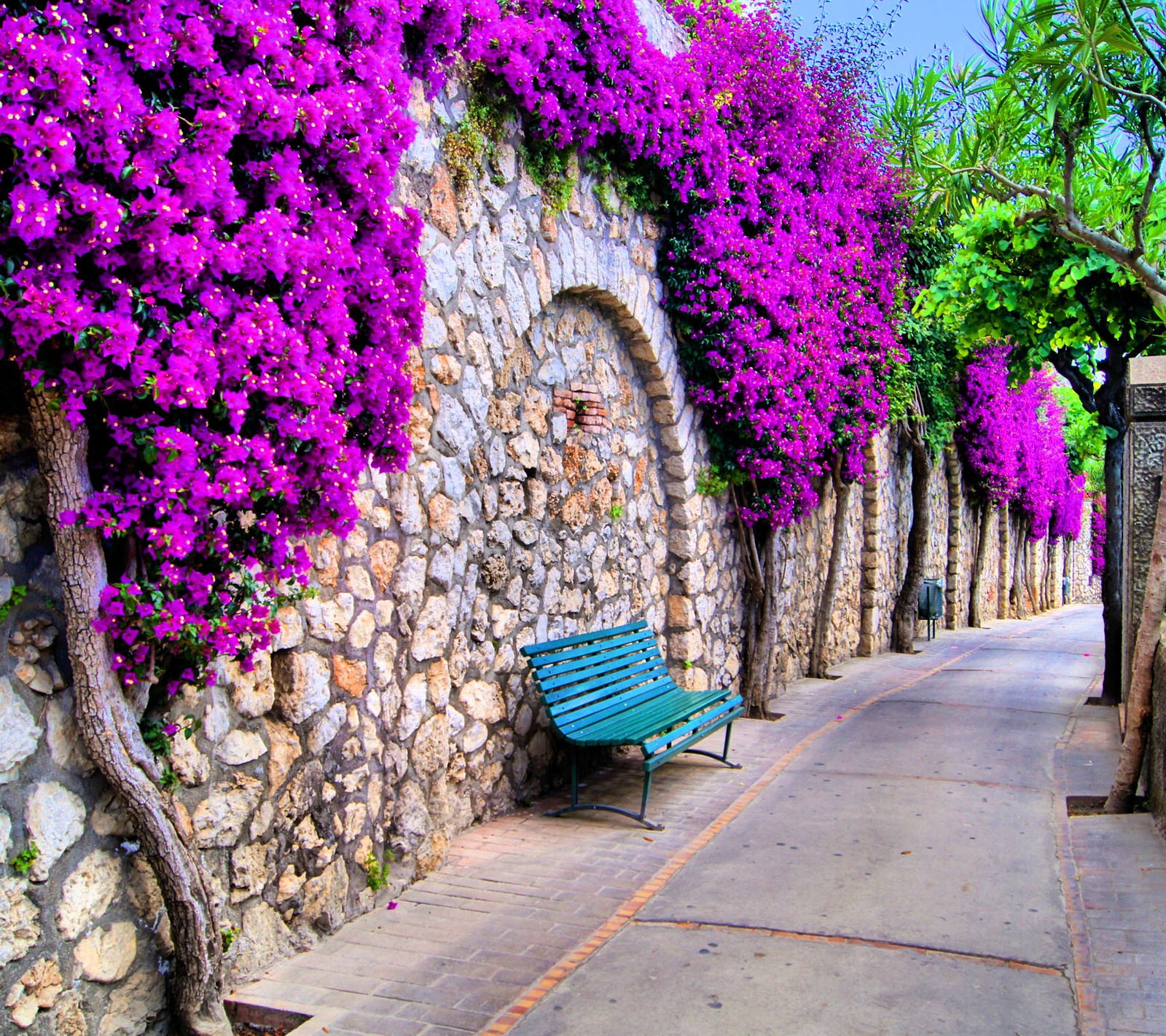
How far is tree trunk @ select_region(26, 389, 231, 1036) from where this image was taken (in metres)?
2.76

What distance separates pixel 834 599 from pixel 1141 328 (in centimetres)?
409

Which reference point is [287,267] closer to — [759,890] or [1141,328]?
[759,890]

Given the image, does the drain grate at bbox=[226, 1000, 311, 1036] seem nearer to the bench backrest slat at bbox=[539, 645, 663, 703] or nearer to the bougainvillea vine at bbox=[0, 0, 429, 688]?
the bougainvillea vine at bbox=[0, 0, 429, 688]

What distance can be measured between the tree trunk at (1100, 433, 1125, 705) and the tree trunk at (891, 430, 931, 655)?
3.77 meters

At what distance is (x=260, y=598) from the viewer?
12.0 feet

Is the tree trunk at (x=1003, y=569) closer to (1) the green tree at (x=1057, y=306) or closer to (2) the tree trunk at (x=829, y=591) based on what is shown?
(1) the green tree at (x=1057, y=306)

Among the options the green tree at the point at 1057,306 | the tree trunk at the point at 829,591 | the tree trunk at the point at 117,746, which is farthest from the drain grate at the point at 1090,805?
the tree trunk at the point at 829,591

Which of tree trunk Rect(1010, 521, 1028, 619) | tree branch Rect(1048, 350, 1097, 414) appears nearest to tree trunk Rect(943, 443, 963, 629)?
tree branch Rect(1048, 350, 1097, 414)

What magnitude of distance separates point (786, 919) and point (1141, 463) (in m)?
4.22

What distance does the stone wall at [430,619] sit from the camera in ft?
9.50

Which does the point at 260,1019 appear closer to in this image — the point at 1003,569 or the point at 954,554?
the point at 954,554

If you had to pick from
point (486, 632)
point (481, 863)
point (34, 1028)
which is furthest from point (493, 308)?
point (34, 1028)

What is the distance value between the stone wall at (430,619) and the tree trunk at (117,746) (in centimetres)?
11

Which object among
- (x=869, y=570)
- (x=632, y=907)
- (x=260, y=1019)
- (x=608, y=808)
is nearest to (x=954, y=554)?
(x=869, y=570)
